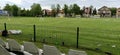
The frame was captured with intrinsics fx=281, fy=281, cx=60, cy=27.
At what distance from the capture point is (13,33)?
21688 millimetres

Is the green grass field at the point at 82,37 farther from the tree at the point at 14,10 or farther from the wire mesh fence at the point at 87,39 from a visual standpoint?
the tree at the point at 14,10

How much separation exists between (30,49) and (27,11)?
472 ft

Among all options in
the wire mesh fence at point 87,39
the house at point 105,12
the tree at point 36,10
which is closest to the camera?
the wire mesh fence at point 87,39

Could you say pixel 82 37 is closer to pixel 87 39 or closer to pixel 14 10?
pixel 87 39

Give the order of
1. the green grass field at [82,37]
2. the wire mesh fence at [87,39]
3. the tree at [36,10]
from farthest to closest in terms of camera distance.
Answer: the tree at [36,10], the wire mesh fence at [87,39], the green grass field at [82,37]

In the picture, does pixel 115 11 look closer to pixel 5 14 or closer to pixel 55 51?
pixel 5 14

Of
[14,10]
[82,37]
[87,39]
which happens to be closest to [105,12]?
[14,10]

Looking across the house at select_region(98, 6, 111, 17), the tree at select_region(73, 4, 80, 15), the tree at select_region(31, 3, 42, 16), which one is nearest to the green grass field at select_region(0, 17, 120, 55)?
the tree at select_region(73, 4, 80, 15)

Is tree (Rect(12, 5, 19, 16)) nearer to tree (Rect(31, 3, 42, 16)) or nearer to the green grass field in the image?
tree (Rect(31, 3, 42, 16))

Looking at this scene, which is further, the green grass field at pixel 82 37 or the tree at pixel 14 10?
the tree at pixel 14 10

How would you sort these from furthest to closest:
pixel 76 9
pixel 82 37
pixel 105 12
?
pixel 105 12 < pixel 76 9 < pixel 82 37

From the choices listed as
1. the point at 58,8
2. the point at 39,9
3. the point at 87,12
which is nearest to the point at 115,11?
the point at 87,12

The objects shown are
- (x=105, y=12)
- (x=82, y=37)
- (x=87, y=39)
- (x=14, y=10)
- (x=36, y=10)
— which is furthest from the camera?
(x=105, y=12)

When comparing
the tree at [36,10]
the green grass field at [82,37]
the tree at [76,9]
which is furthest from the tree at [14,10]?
the green grass field at [82,37]
